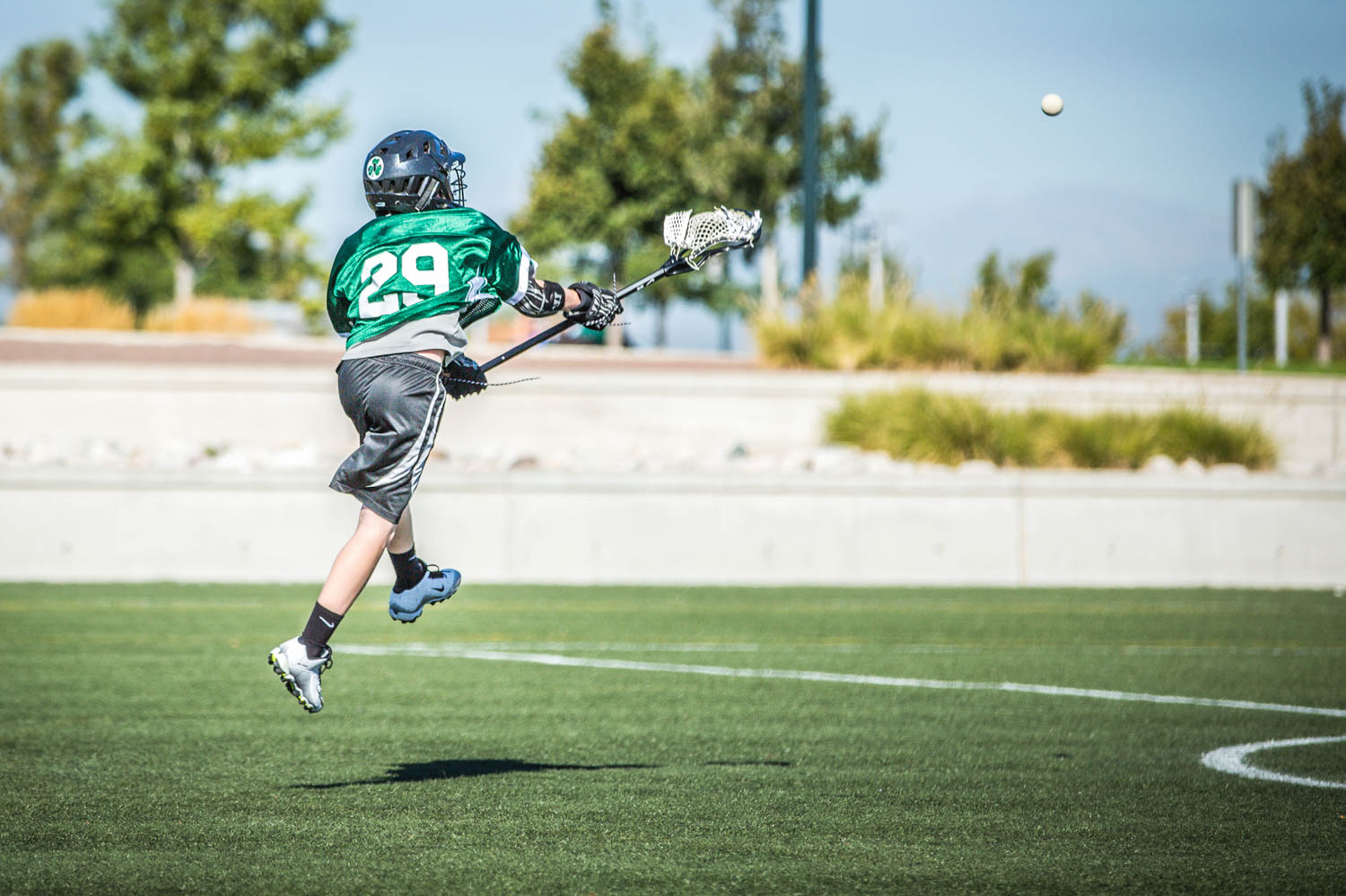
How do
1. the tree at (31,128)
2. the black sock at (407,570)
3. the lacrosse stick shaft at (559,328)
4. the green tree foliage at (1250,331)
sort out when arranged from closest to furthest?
the black sock at (407,570), the lacrosse stick shaft at (559,328), the green tree foliage at (1250,331), the tree at (31,128)

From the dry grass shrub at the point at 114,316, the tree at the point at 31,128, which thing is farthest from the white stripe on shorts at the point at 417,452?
the tree at the point at 31,128

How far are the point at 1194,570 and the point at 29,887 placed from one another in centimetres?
1121

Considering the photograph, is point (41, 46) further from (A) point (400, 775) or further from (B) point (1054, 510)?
(A) point (400, 775)

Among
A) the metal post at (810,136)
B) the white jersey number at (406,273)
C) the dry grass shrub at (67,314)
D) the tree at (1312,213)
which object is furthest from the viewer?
the tree at (1312,213)

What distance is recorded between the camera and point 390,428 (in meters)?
5.22

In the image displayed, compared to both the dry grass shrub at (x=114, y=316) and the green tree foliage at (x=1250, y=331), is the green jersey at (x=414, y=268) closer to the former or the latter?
the dry grass shrub at (x=114, y=316)

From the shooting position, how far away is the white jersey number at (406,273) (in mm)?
5242

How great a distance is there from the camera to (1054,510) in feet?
43.4

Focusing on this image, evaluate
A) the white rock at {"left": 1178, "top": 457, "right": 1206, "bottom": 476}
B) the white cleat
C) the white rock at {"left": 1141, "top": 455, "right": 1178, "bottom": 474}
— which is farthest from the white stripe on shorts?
the white rock at {"left": 1178, "top": 457, "right": 1206, "bottom": 476}

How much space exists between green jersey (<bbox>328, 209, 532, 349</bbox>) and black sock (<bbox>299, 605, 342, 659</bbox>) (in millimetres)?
943

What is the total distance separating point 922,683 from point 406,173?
4392 millimetres

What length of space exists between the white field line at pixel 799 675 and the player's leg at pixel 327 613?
3.74 m

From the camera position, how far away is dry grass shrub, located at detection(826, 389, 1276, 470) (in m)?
15.3

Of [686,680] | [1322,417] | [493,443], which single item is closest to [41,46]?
[493,443]
